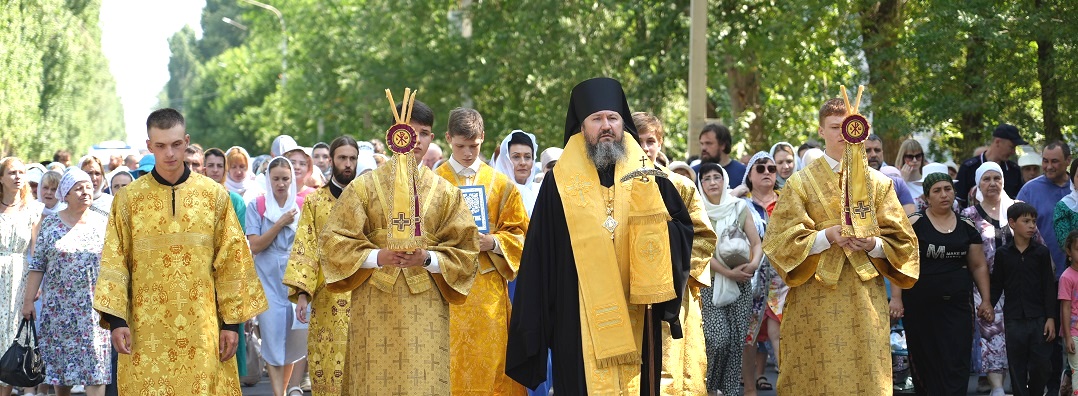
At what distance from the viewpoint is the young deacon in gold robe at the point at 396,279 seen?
29.7 ft

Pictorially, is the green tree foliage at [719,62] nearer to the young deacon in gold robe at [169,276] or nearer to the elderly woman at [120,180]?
the elderly woman at [120,180]

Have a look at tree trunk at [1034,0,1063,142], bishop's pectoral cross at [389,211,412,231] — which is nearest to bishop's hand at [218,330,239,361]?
bishop's pectoral cross at [389,211,412,231]

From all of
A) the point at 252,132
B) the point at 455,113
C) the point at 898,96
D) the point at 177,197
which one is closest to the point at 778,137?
the point at 898,96

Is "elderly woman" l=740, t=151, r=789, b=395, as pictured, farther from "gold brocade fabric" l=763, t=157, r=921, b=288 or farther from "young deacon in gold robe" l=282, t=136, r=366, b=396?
"young deacon in gold robe" l=282, t=136, r=366, b=396

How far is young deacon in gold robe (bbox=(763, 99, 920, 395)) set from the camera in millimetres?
9742

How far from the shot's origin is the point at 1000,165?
1462 centimetres

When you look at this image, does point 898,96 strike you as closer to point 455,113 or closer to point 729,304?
point 729,304

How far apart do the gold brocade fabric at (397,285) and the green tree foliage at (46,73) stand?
3401 cm

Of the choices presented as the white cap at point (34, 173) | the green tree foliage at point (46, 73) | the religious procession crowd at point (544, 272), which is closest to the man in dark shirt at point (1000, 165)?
the religious procession crowd at point (544, 272)

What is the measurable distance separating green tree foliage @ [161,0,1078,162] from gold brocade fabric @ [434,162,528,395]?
22.9 feet

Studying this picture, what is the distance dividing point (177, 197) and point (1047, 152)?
25.0 ft

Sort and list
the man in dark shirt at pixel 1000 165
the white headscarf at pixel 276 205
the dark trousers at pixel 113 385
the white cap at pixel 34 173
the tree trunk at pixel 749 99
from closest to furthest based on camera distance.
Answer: the dark trousers at pixel 113 385
the white headscarf at pixel 276 205
the man in dark shirt at pixel 1000 165
the white cap at pixel 34 173
the tree trunk at pixel 749 99

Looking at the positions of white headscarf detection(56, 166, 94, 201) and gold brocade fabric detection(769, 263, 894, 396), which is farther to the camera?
white headscarf detection(56, 166, 94, 201)

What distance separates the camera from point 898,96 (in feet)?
59.8
